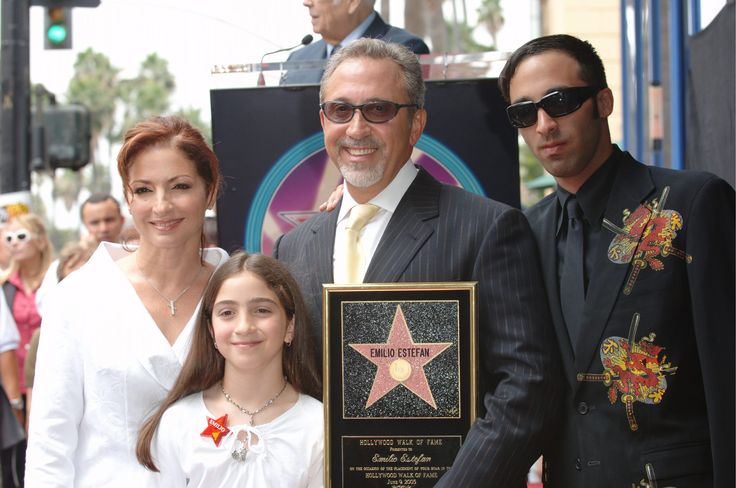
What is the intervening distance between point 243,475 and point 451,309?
32.1 inches

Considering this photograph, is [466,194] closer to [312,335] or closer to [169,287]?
[312,335]

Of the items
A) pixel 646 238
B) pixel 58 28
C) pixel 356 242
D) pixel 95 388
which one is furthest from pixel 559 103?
pixel 58 28

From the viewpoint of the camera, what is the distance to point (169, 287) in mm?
3664

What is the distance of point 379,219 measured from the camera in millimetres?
3436

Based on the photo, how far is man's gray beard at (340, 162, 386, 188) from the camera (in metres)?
3.38

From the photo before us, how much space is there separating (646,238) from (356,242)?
0.88 meters

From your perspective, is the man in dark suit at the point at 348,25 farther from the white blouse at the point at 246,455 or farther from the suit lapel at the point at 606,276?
the white blouse at the point at 246,455

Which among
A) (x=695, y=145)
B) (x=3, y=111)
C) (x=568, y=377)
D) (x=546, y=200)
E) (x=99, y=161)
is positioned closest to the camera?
(x=568, y=377)

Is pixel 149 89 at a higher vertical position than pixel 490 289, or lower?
higher

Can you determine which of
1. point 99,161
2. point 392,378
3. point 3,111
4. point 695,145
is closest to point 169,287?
point 392,378

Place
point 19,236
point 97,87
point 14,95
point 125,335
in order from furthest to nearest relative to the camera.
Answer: point 97,87
point 14,95
point 19,236
point 125,335

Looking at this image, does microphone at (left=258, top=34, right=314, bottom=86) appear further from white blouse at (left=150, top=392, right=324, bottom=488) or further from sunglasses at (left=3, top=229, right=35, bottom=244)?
sunglasses at (left=3, top=229, right=35, bottom=244)

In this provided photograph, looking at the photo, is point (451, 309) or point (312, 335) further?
point (312, 335)

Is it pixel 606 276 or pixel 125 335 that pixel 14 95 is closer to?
pixel 125 335
